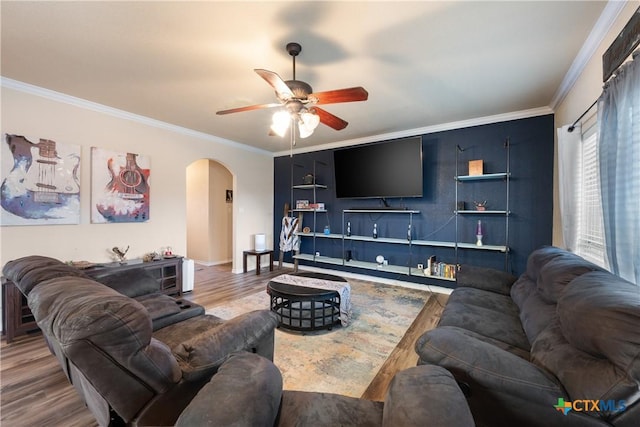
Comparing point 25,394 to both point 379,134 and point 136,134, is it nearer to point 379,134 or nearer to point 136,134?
point 136,134

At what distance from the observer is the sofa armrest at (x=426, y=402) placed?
31.4 inches

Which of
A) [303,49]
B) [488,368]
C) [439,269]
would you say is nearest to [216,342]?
[488,368]

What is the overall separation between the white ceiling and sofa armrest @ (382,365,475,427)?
7.13ft

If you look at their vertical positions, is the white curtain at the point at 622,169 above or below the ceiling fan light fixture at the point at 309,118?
below

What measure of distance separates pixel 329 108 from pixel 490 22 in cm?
199

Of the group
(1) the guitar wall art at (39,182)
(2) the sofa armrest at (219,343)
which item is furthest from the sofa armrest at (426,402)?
(1) the guitar wall art at (39,182)

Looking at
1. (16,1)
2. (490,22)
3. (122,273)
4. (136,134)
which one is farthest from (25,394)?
(490,22)

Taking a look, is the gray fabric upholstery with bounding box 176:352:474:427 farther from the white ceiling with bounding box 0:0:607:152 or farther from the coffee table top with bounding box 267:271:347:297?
the white ceiling with bounding box 0:0:607:152

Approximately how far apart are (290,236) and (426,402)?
486 centimetres

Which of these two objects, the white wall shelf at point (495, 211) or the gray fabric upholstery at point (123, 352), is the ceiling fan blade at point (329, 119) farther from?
the white wall shelf at point (495, 211)

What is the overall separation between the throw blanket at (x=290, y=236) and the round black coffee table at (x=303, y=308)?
8.16ft

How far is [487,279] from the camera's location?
9.23 feet

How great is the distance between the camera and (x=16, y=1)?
1.78 metres

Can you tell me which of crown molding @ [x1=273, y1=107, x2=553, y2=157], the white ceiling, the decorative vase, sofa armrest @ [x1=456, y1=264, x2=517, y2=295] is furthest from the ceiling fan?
the decorative vase
